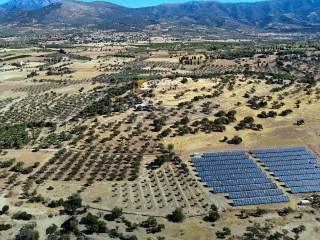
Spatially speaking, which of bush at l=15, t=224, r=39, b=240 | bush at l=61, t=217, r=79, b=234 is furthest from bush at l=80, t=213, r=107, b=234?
bush at l=15, t=224, r=39, b=240

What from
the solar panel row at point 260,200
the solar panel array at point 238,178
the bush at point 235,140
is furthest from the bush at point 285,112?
the solar panel row at point 260,200

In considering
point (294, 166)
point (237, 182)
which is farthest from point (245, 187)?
point (294, 166)

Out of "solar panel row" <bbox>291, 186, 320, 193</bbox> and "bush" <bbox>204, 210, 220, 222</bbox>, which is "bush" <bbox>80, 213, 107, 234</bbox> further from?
"solar panel row" <bbox>291, 186, 320, 193</bbox>

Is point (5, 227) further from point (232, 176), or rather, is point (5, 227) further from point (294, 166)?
point (294, 166)

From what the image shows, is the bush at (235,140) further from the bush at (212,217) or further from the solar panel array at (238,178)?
the bush at (212,217)

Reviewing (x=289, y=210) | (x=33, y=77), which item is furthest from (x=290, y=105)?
(x=33, y=77)
